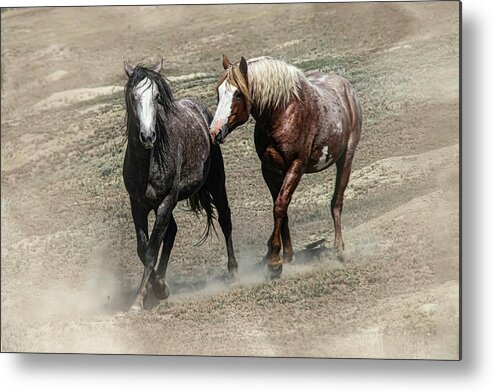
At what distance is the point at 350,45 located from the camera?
5.43 metres

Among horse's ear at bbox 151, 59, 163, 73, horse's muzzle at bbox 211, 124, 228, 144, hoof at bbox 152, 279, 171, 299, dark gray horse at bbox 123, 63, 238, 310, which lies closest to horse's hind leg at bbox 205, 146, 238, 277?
dark gray horse at bbox 123, 63, 238, 310

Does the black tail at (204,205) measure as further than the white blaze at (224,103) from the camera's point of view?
Yes

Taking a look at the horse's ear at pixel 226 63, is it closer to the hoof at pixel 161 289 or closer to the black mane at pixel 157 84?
the black mane at pixel 157 84

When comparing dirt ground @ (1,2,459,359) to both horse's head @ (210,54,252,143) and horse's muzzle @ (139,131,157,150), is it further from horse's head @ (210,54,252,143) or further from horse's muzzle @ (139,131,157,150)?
horse's muzzle @ (139,131,157,150)

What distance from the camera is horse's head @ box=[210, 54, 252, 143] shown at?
5.27m

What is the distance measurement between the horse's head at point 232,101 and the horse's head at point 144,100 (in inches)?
12.0

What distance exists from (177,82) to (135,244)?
0.88m

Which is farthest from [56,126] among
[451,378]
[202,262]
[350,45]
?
[451,378]

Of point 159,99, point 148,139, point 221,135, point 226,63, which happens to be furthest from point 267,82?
point 148,139

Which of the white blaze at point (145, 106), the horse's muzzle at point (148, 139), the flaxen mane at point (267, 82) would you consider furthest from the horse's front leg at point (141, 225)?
the flaxen mane at point (267, 82)

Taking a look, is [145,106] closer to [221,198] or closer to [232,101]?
[232,101]

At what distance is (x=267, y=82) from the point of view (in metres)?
5.30

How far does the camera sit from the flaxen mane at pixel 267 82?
208 inches

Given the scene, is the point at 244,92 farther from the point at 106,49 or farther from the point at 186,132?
the point at 106,49
